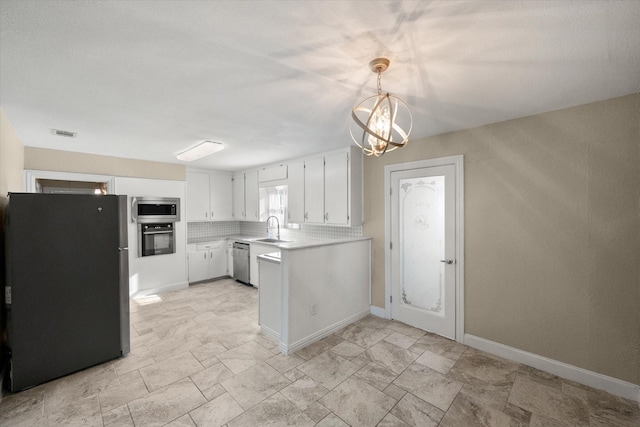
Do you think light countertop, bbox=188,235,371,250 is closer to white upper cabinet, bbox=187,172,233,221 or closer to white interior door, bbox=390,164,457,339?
white upper cabinet, bbox=187,172,233,221

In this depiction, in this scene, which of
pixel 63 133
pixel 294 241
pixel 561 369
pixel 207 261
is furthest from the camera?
pixel 207 261

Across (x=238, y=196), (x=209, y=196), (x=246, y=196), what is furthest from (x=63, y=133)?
(x=238, y=196)

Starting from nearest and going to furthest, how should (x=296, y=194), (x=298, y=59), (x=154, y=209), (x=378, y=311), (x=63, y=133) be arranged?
1. (x=298, y=59)
2. (x=63, y=133)
3. (x=378, y=311)
4. (x=296, y=194)
5. (x=154, y=209)

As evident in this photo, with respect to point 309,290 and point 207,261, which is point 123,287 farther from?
point 207,261

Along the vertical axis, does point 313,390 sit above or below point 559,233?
below

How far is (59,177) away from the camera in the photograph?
3969mm

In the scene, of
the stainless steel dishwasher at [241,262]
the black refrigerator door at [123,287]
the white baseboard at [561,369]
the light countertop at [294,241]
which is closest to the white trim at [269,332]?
the light countertop at [294,241]

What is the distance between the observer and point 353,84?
1961 mm

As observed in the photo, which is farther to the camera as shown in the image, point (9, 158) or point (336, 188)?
Answer: point (336, 188)

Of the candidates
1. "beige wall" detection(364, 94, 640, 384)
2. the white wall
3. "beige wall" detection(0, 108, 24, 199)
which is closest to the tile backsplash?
the white wall

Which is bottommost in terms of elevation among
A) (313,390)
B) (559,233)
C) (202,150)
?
(313,390)

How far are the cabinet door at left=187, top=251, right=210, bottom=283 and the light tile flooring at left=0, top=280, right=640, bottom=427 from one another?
88.4 inches

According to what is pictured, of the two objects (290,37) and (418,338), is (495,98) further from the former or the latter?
(418,338)

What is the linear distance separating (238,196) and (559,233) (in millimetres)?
5493
